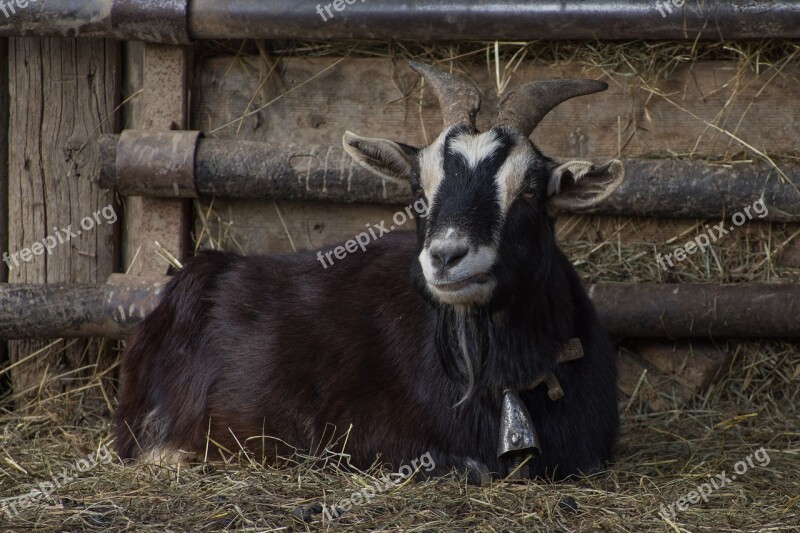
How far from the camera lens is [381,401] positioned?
4.73 metres

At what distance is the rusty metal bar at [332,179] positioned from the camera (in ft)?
18.4

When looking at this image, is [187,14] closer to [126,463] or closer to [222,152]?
[222,152]

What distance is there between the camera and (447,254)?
3982 mm

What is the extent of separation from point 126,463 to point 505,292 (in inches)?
85.7

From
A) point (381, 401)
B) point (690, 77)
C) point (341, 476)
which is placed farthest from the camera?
point (690, 77)

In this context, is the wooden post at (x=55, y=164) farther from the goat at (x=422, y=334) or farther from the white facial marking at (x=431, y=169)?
the white facial marking at (x=431, y=169)

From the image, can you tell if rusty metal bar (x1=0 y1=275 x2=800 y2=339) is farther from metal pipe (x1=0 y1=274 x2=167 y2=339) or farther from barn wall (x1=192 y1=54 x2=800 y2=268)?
barn wall (x1=192 y1=54 x2=800 y2=268)

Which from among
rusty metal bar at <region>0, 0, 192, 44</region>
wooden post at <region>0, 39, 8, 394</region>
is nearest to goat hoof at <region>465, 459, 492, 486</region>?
rusty metal bar at <region>0, 0, 192, 44</region>

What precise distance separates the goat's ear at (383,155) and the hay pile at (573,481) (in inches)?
49.8

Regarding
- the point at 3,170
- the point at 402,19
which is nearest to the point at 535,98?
the point at 402,19

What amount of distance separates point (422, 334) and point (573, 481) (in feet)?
2.98

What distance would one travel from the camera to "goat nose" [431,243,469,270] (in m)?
3.98

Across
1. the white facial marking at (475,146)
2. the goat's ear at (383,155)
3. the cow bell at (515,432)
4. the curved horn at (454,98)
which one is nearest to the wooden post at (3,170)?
the goat's ear at (383,155)

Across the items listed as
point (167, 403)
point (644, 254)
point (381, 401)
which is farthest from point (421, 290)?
point (644, 254)
